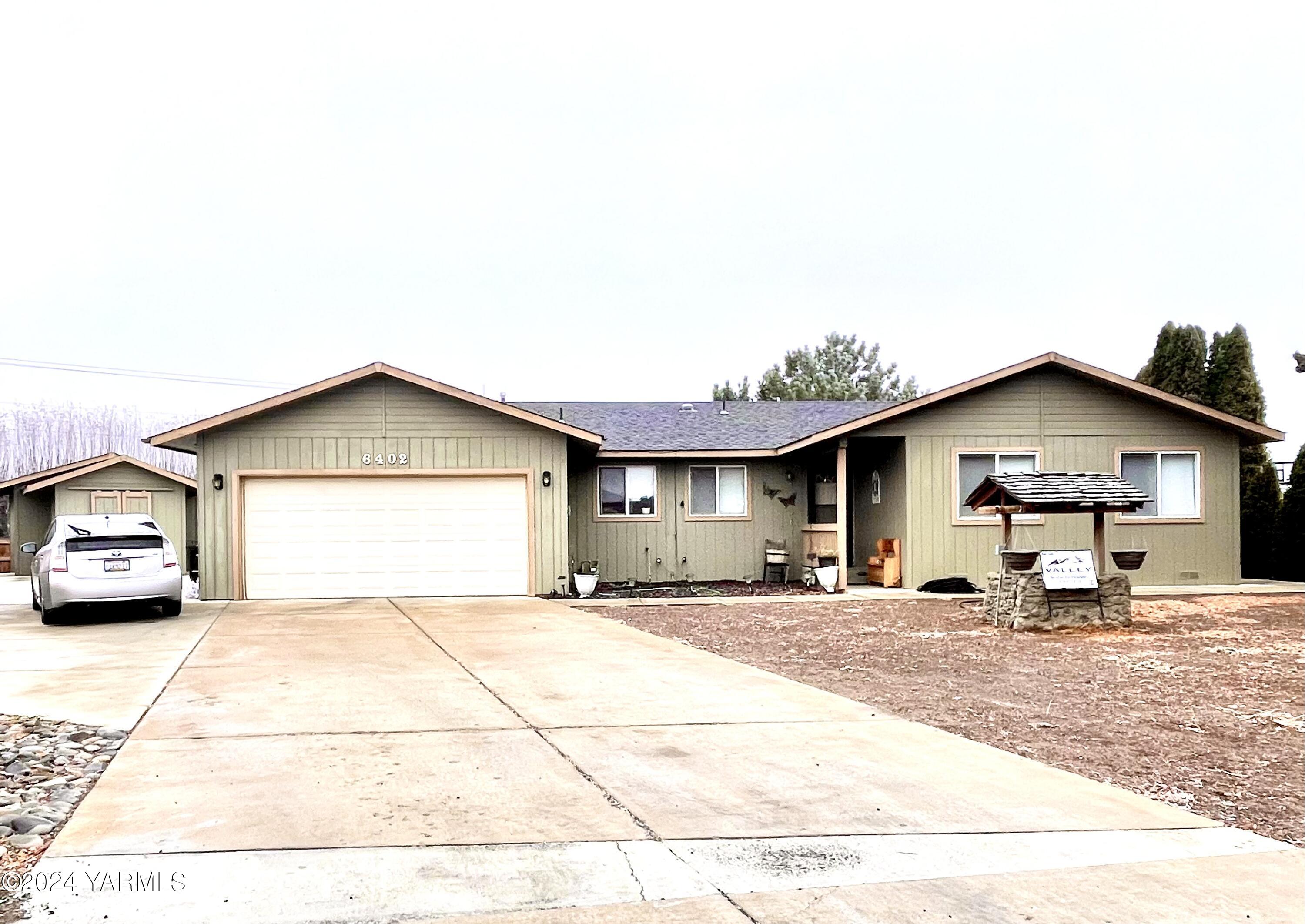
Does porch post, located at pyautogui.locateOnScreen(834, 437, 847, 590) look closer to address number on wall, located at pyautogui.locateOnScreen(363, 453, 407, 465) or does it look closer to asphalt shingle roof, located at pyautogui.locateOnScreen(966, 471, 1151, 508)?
asphalt shingle roof, located at pyautogui.locateOnScreen(966, 471, 1151, 508)

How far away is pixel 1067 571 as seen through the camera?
13539 mm

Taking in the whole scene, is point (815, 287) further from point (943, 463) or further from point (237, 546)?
point (237, 546)

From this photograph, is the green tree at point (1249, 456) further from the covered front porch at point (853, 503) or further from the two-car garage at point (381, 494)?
the two-car garage at point (381, 494)

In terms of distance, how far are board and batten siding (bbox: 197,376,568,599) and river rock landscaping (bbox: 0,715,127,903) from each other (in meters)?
10.8

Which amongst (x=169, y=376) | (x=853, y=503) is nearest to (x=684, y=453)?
(x=853, y=503)

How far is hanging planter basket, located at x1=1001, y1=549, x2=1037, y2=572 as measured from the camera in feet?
45.3

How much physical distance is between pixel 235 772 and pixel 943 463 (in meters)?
15.4

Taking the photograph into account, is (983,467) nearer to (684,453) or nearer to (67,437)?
(684,453)

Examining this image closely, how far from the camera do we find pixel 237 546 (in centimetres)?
1811

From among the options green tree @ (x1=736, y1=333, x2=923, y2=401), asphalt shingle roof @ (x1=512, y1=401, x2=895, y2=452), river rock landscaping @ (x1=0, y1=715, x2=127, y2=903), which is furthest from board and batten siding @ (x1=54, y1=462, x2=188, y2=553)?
green tree @ (x1=736, y1=333, x2=923, y2=401)

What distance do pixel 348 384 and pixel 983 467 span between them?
431 inches

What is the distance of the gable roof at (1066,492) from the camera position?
14.1m

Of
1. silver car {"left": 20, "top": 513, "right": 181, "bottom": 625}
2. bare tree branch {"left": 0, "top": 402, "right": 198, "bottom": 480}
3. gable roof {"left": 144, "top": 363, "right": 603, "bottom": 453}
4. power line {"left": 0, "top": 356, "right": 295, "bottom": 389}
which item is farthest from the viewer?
bare tree branch {"left": 0, "top": 402, "right": 198, "bottom": 480}

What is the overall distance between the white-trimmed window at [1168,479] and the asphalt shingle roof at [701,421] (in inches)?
175
